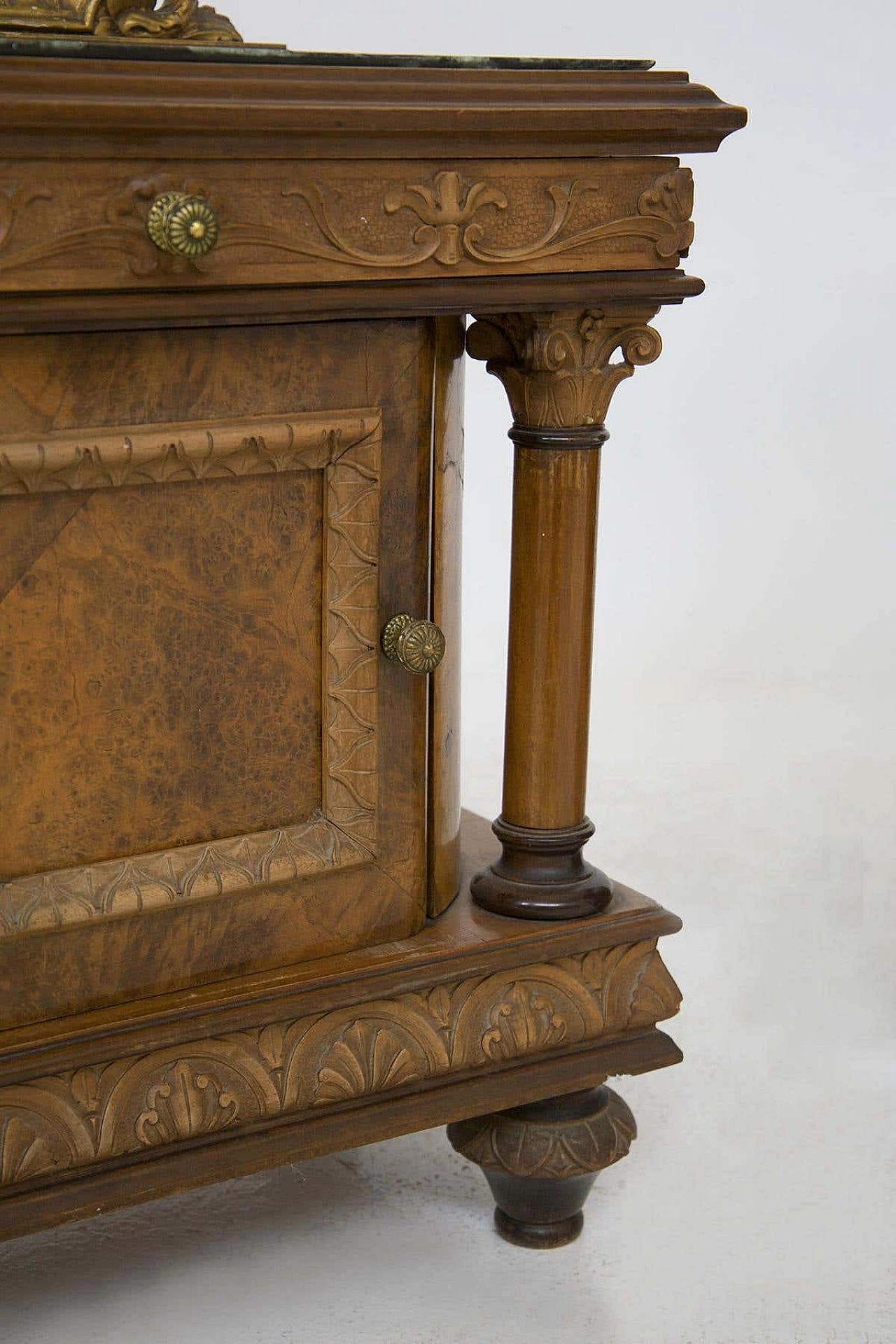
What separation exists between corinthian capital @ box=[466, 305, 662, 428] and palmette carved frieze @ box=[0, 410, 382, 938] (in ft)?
0.46

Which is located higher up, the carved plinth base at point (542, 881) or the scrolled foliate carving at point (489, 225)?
the scrolled foliate carving at point (489, 225)

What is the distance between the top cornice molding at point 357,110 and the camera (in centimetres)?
116

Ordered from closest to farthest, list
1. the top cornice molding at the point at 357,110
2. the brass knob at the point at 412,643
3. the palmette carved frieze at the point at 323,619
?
1. the top cornice molding at the point at 357,110
2. the palmette carved frieze at the point at 323,619
3. the brass knob at the point at 412,643

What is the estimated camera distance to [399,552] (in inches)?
56.5

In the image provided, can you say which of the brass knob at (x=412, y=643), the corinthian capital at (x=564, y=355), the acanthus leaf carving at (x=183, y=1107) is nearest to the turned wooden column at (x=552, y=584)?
the corinthian capital at (x=564, y=355)

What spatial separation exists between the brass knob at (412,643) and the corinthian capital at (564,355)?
185 mm

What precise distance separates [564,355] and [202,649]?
14.2 inches

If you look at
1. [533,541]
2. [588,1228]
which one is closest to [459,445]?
[533,541]

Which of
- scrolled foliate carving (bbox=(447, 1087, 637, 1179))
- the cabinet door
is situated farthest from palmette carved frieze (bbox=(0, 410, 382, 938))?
scrolled foliate carving (bbox=(447, 1087, 637, 1179))

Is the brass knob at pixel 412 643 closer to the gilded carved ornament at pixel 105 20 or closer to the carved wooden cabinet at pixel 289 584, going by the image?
the carved wooden cabinet at pixel 289 584

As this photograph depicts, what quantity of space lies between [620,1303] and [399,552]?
646 mm

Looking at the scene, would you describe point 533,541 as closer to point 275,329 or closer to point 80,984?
point 275,329

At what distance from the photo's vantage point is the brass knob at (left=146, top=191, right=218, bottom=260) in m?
1.20

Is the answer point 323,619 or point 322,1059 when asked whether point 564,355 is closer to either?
point 323,619
